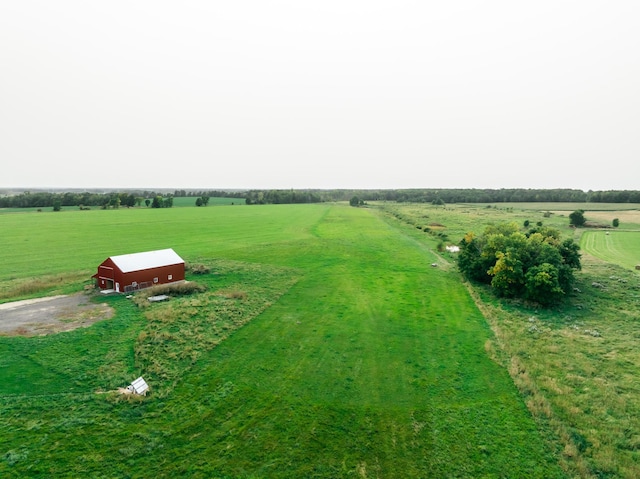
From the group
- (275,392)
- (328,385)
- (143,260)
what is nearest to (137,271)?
(143,260)

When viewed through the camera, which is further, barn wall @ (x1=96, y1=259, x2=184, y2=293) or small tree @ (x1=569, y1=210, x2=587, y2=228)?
small tree @ (x1=569, y1=210, x2=587, y2=228)

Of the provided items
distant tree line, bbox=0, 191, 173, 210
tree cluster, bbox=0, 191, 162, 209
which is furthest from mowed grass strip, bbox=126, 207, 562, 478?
tree cluster, bbox=0, 191, 162, 209

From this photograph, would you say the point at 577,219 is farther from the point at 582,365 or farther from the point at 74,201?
the point at 74,201

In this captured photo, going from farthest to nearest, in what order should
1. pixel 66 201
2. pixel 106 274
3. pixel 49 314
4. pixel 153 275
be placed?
pixel 66 201, pixel 153 275, pixel 106 274, pixel 49 314

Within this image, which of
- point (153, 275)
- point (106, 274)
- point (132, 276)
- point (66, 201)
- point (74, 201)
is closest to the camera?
point (132, 276)

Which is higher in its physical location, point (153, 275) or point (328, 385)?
point (153, 275)

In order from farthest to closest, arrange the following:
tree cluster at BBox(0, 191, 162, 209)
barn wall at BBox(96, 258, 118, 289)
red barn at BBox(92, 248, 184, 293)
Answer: tree cluster at BBox(0, 191, 162, 209) < barn wall at BBox(96, 258, 118, 289) < red barn at BBox(92, 248, 184, 293)

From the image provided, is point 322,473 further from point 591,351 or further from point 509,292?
point 509,292

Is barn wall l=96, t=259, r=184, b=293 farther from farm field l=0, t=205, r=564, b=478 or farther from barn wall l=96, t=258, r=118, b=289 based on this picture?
farm field l=0, t=205, r=564, b=478
